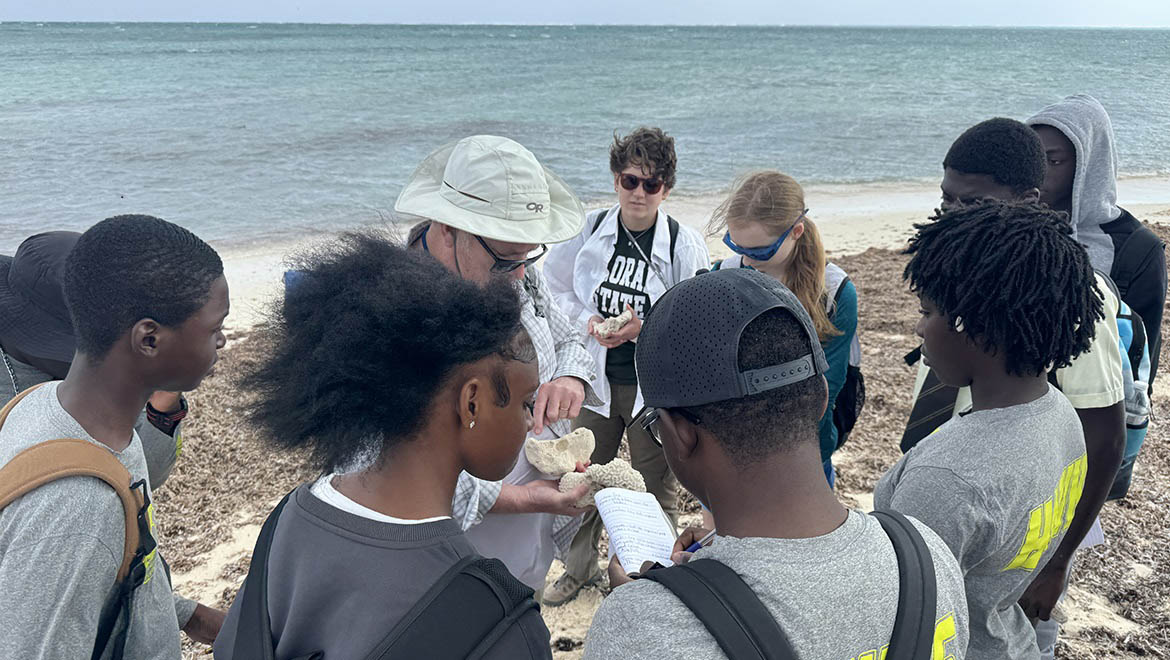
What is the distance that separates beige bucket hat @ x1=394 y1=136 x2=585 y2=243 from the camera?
274 cm

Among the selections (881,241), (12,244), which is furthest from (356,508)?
(12,244)

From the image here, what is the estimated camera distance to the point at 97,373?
6.44 feet

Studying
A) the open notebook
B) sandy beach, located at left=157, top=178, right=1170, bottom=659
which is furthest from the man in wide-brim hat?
sandy beach, located at left=157, top=178, right=1170, bottom=659

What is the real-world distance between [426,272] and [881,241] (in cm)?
1142

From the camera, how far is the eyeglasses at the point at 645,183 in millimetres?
4328

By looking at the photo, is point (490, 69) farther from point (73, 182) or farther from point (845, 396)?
point (845, 396)

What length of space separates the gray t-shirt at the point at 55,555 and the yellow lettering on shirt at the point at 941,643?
5.16 ft

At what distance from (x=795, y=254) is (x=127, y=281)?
8.95ft

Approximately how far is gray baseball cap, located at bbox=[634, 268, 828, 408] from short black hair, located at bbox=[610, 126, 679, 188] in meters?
2.95

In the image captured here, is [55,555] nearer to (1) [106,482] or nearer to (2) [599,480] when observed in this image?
(1) [106,482]

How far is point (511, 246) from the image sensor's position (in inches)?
110

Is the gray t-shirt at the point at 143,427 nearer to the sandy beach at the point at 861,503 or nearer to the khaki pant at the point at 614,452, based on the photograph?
the sandy beach at the point at 861,503

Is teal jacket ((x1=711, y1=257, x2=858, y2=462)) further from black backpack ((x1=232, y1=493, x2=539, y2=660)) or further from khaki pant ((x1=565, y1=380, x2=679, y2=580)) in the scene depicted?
black backpack ((x1=232, y1=493, x2=539, y2=660))

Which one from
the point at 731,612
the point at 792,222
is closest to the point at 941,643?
the point at 731,612
